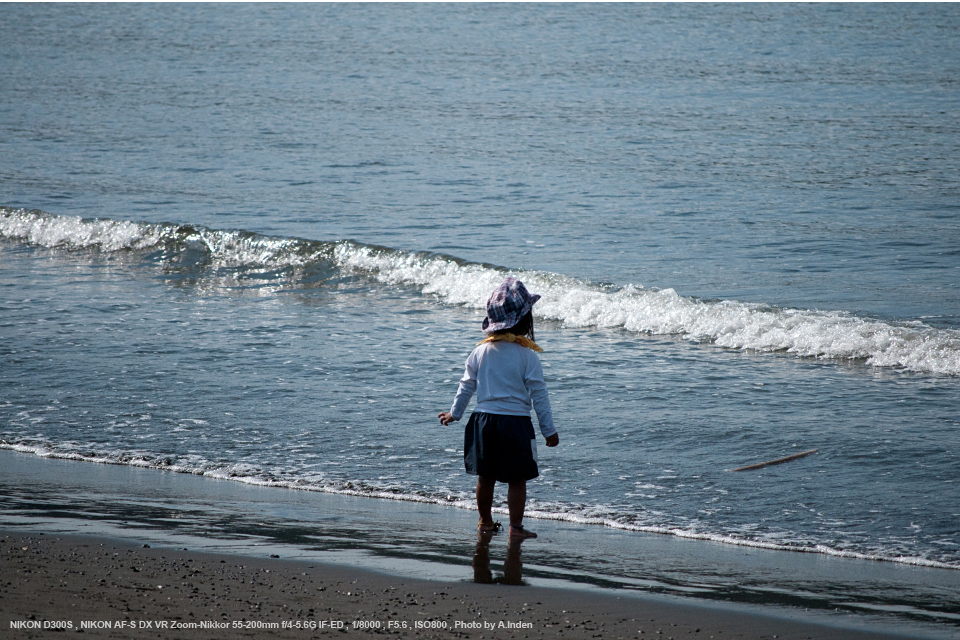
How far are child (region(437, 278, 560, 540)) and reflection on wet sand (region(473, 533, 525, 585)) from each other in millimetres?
98

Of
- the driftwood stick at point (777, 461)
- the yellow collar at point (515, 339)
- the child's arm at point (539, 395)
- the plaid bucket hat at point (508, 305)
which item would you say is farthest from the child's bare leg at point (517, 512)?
the driftwood stick at point (777, 461)

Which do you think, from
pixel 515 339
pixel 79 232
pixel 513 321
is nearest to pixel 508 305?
pixel 513 321

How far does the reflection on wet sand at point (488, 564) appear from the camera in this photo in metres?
4.27

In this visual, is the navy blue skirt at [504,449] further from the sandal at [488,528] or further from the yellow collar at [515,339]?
the yellow collar at [515,339]

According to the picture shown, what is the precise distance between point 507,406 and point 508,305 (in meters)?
0.53

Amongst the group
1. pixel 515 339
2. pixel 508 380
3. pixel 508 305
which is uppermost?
pixel 508 305

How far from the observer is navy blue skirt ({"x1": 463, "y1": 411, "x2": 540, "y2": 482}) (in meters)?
4.99

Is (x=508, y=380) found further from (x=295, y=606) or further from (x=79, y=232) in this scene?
(x=79, y=232)

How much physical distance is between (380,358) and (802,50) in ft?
114

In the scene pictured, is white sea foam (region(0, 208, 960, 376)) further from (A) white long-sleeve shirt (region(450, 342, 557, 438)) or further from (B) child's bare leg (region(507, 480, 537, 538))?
(B) child's bare leg (region(507, 480, 537, 538))

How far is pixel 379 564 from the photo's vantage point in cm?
440

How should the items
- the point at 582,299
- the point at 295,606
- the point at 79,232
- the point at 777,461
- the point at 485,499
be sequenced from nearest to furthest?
the point at 295,606 → the point at 485,499 → the point at 777,461 → the point at 582,299 → the point at 79,232

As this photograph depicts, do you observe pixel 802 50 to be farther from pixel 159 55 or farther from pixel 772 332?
pixel 772 332

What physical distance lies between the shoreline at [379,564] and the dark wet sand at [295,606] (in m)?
0.01
